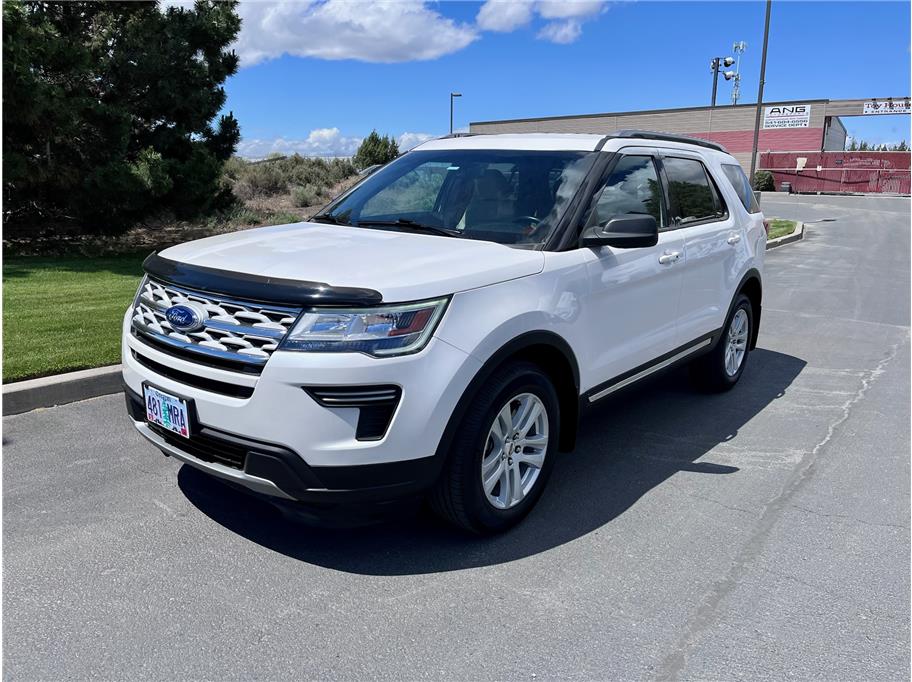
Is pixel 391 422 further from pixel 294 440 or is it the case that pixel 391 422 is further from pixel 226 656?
pixel 226 656

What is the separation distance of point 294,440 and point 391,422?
1.26ft

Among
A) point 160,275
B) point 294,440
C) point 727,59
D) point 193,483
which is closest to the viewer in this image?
point 294,440

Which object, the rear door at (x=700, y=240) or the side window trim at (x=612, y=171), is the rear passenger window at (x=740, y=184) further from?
the side window trim at (x=612, y=171)

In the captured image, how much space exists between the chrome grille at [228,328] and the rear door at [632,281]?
66.7 inches

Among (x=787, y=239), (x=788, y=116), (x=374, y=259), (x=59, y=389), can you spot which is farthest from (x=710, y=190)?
(x=788, y=116)

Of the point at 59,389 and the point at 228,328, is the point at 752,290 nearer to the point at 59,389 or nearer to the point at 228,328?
the point at 228,328

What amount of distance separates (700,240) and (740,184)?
4.46 ft

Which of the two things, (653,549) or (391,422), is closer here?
(391,422)

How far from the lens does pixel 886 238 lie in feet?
66.3

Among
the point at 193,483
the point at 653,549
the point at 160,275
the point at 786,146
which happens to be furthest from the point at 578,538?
the point at 786,146

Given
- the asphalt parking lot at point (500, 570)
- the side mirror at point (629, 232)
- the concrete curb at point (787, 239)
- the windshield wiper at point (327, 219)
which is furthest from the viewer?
the concrete curb at point (787, 239)

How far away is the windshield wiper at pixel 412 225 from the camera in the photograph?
4.01 m

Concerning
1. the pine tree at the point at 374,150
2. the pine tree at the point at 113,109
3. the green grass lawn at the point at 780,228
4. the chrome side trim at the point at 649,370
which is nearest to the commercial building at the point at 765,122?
the pine tree at the point at 374,150

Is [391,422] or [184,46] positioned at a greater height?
[184,46]
